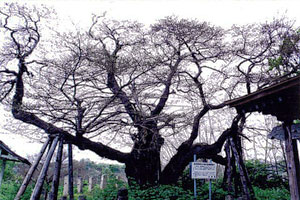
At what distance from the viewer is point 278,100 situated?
13.0ft

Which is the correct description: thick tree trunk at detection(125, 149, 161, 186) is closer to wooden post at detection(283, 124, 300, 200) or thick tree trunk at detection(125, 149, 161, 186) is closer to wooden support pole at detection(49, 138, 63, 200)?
wooden support pole at detection(49, 138, 63, 200)

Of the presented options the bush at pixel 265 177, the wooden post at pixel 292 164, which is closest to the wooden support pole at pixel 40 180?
the wooden post at pixel 292 164

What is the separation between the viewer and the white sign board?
6551 millimetres

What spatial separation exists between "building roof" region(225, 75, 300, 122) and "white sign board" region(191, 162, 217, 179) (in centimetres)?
268

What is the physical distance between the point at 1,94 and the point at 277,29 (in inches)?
373

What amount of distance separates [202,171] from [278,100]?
340cm

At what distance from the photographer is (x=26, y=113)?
634 cm

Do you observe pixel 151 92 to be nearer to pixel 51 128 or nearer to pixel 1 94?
pixel 51 128

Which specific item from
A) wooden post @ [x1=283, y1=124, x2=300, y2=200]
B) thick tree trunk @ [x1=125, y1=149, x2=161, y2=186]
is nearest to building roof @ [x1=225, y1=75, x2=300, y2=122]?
wooden post @ [x1=283, y1=124, x2=300, y2=200]

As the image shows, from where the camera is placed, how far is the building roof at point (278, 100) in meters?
3.60

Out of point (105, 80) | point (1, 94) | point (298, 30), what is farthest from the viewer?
point (298, 30)

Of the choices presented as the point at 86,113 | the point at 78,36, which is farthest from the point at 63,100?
the point at 78,36

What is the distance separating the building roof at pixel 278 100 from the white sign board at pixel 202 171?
2685 mm

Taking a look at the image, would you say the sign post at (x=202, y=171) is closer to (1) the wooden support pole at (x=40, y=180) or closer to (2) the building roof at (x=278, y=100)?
(2) the building roof at (x=278, y=100)
